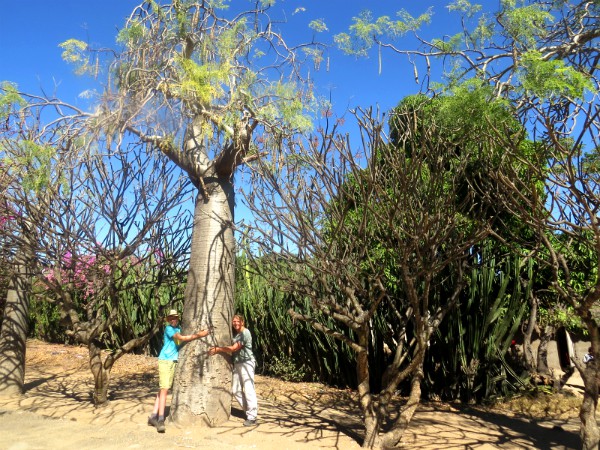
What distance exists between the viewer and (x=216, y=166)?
6047 mm

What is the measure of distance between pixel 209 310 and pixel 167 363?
809 millimetres

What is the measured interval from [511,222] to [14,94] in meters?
6.74

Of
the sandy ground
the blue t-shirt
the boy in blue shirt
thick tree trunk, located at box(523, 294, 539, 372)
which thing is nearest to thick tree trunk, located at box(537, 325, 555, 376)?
thick tree trunk, located at box(523, 294, 539, 372)

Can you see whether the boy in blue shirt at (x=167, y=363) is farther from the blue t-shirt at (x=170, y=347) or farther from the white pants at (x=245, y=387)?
the white pants at (x=245, y=387)

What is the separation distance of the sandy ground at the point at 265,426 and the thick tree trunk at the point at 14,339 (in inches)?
9.5

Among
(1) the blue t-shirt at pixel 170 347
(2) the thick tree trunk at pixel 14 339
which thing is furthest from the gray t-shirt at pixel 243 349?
(2) the thick tree trunk at pixel 14 339

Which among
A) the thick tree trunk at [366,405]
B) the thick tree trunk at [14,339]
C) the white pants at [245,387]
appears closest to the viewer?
the thick tree trunk at [366,405]

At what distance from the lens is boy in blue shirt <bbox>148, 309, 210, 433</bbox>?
571 cm

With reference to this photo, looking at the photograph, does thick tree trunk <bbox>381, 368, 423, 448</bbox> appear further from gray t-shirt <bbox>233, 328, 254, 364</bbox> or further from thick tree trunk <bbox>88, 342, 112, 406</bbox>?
thick tree trunk <bbox>88, 342, 112, 406</bbox>

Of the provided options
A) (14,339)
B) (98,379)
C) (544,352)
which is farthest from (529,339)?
(14,339)

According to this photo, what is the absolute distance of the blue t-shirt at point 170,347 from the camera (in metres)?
6.03

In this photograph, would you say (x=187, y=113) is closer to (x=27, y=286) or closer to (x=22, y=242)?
(x=22, y=242)

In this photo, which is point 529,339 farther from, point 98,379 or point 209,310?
point 98,379

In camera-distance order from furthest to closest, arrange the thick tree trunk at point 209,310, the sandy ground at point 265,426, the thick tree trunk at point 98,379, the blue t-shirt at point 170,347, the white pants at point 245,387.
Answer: the thick tree trunk at point 98,379
the blue t-shirt at point 170,347
the white pants at point 245,387
the thick tree trunk at point 209,310
the sandy ground at point 265,426
